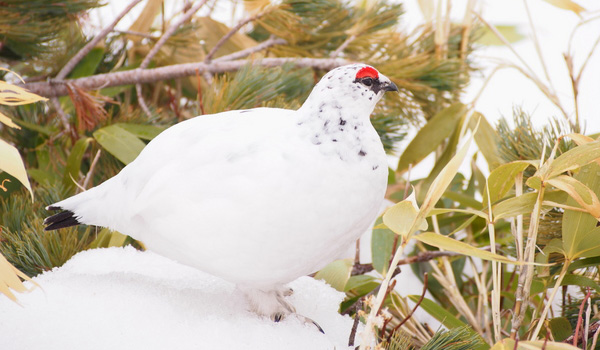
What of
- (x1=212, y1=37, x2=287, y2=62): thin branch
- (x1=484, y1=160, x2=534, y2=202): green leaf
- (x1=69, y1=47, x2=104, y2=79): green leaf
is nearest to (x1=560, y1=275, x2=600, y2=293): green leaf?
(x1=484, y1=160, x2=534, y2=202): green leaf

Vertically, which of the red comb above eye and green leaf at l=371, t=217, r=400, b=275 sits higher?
the red comb above eye

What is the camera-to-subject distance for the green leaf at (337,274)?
726 millimetres

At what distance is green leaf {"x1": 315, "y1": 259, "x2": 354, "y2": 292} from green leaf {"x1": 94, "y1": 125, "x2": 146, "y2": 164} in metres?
0.27

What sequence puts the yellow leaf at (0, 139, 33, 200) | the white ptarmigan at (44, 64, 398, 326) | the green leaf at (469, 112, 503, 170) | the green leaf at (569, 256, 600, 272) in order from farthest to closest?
the green leaf at (469, 112, 503, 170), the green leaf at (569, 256, 600, 272), the white ptarmigan at (44, 64, 398, 326), the yellow leaf at (0, 139, 33, 200)

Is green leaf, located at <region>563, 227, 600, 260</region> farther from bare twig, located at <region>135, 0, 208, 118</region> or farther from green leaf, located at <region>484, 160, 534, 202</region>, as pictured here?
bare twig, located at <region>135, 0, 208, 118</region>

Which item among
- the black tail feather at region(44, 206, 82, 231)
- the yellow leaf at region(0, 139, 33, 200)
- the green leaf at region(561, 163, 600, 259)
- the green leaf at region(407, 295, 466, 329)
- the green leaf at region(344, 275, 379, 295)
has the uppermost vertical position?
the yellow leaf at region(0, 139, 33, 200)

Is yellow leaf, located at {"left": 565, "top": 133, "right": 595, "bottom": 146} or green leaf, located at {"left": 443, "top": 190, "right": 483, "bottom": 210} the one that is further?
green leaf, located at {"left": 443, "top": 190, "right": 483, "bottom": 210}

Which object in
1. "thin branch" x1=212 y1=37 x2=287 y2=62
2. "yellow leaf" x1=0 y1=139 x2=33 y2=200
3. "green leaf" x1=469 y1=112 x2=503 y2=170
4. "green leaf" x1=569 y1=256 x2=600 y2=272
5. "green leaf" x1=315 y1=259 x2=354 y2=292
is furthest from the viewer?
"thin branch" x1=212 y1=37 x2=287 y2=62

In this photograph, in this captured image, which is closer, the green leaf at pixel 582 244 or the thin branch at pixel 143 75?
the green leaf at pixel 582 244

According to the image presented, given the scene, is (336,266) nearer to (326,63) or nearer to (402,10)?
(326,63)

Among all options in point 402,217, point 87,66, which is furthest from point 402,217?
point 87,66

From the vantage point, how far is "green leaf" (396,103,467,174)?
88 centimetres

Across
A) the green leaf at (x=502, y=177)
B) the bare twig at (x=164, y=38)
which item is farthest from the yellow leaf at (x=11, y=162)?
the bare twig at (x=164, y=38)

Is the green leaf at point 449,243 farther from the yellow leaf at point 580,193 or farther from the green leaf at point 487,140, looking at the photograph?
the green leaf at point 487,140
